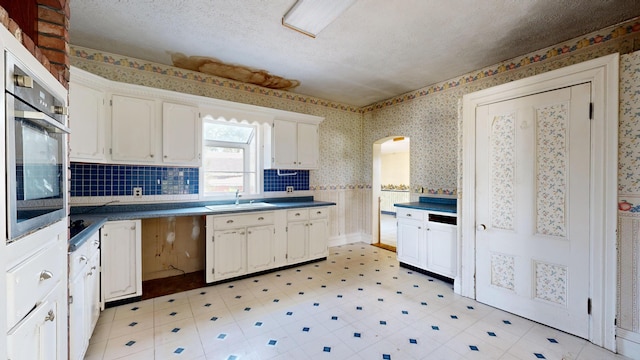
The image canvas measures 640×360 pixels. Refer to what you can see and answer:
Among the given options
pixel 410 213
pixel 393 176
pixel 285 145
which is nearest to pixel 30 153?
pixel 285 145

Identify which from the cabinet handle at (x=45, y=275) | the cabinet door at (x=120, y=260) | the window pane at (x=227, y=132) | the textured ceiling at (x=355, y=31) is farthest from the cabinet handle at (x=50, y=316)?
the window pane at (x=227, y=132)

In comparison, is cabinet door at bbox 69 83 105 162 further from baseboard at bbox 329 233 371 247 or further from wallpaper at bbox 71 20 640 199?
baseboard at bbox 329 233 371 247

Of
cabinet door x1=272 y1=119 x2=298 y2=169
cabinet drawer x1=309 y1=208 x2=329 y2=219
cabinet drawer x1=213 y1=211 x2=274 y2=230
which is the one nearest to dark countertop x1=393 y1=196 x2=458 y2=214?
cabinet drawer x1=309 y1=208 x2=329 y2=219

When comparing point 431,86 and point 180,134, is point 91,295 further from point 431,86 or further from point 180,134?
point 431,86

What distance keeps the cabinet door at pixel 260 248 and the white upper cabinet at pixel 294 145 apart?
0.95 meters

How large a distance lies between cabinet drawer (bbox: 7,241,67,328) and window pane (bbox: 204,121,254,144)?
8.21 ft

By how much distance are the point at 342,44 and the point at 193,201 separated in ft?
8.54

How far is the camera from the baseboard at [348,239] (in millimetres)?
4770

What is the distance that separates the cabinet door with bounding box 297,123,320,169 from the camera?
4.02 meters

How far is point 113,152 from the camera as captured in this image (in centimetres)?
269

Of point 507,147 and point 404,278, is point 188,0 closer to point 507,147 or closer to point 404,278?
point 507,147

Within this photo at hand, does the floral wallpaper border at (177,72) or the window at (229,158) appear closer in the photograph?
the floral wallpaper border at (177,72)

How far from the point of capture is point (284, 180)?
4.22 metres

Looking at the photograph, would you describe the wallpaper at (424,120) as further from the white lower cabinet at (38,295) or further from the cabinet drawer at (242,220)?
the white lower cabinet at (38,295)
